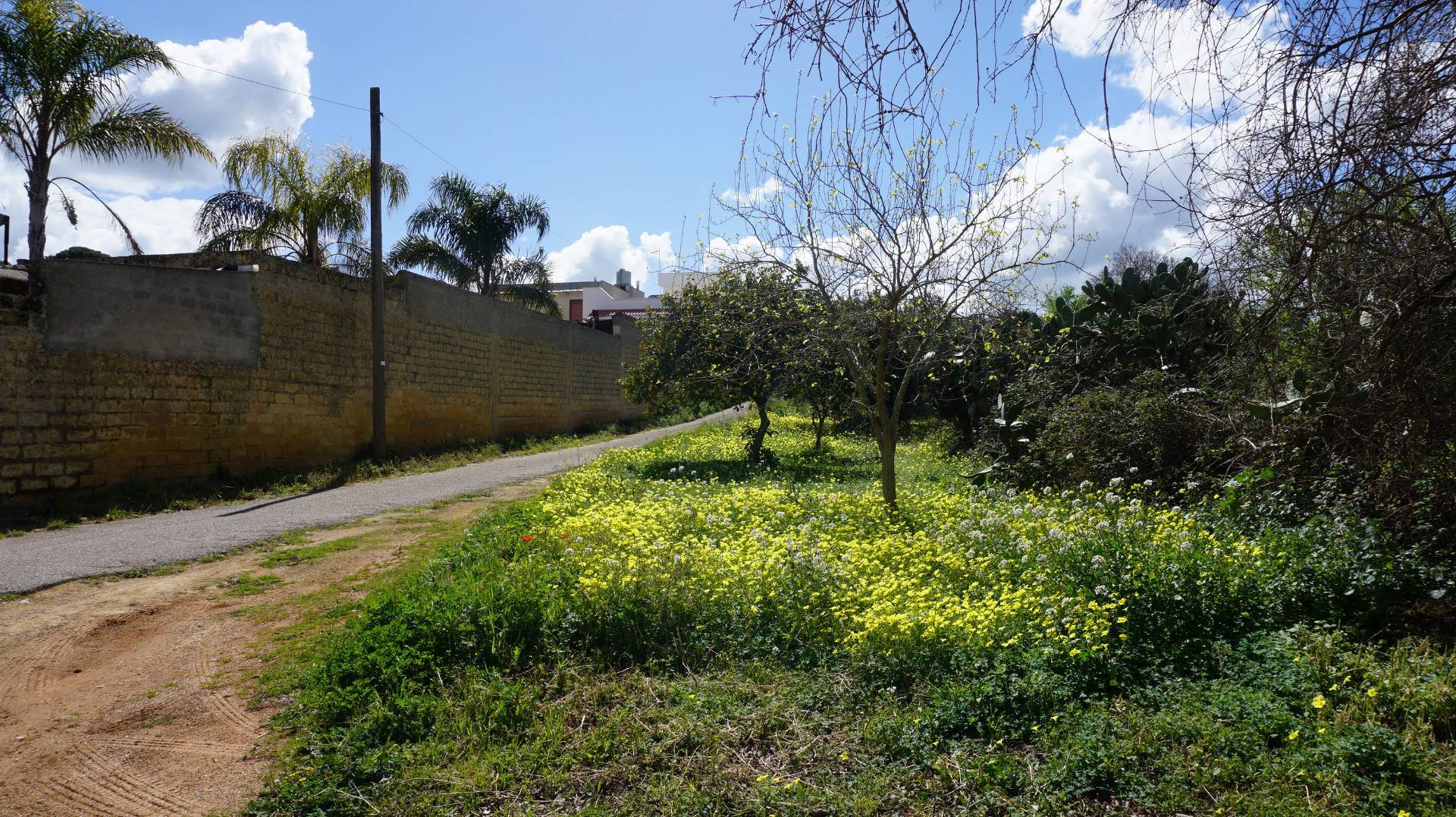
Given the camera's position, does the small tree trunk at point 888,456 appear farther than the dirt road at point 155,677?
Yes

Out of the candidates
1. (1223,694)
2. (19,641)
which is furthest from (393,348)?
(1223,694)

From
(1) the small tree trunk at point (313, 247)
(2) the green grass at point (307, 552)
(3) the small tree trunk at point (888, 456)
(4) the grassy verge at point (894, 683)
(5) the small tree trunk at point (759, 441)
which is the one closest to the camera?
(4) the grassy verge at point (894, 683)

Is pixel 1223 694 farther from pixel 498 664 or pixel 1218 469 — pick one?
pixel 1218 469

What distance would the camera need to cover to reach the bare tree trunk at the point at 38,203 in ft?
38.3

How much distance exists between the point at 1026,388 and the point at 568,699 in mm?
8076

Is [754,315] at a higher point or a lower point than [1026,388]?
higher

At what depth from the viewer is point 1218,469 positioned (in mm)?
7285

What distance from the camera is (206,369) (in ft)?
33.9

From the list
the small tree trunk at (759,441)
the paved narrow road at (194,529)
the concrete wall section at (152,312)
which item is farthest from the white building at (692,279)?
the concrete wall section at (152,312)

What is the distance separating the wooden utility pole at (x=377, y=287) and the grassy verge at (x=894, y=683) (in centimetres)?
824

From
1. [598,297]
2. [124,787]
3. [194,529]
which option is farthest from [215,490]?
[598,297]

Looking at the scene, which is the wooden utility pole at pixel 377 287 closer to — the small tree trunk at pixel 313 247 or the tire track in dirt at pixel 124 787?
the small tree trunk at pixel 313 247

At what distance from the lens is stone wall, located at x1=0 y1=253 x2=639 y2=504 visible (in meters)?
8.52

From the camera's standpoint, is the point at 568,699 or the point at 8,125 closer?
the point at 568,699
